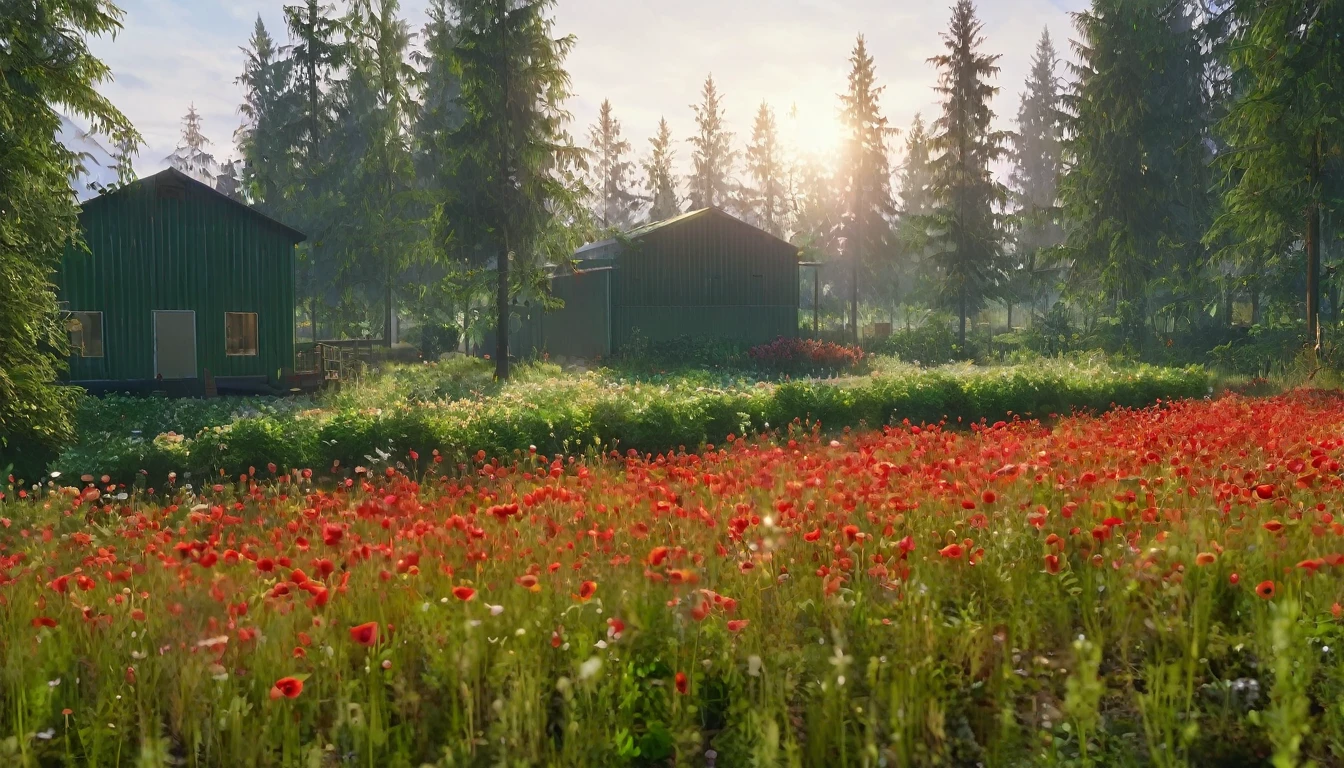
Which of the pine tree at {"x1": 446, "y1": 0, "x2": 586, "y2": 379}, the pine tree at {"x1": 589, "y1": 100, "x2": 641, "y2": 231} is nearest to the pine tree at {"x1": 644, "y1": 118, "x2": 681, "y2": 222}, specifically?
the pine tree at {"x1": 589, "y1": 100, "x2": 641, "y2": 231}

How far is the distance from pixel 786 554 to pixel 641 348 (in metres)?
28.2

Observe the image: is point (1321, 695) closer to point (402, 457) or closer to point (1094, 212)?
point (402, 457)

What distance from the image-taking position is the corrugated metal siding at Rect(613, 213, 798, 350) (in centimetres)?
3450

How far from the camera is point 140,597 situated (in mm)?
5152

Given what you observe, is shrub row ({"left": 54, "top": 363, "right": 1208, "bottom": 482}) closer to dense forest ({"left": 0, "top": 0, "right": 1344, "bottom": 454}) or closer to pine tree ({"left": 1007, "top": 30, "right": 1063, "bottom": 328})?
dense forest ({"left": 0, "top": 0, "right": 1344, "bottom": 454})

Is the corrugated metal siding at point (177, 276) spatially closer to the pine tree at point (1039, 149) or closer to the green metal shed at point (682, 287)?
the green metal shed at point (682, 287)

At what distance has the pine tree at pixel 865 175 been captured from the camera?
1870 inches

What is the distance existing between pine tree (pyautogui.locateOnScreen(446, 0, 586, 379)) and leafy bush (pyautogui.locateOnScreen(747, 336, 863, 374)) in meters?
8.99

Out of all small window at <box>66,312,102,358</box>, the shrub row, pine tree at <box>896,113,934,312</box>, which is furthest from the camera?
pine tree at <box>896,113,934,312</box>

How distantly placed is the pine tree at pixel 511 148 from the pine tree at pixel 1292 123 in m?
16.3

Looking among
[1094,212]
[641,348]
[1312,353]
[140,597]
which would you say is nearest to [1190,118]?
[1094,212]

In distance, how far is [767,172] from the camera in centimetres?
6956

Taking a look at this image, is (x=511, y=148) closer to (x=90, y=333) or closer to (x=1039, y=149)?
(x=90, y=333)

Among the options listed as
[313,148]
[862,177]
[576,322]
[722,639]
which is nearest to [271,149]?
[313,148]
